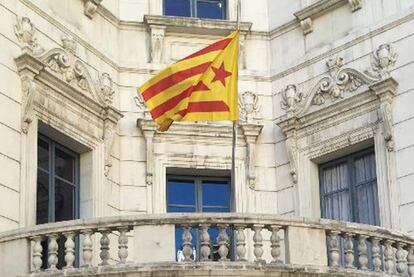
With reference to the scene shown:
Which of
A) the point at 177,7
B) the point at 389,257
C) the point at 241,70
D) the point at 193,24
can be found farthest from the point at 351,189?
the point at 177,7

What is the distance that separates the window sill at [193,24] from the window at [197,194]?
285 cm

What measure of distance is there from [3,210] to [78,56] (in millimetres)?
3909

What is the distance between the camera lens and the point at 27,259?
18406 mm

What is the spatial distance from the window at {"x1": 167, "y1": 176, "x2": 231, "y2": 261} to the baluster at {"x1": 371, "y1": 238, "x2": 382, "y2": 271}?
5371 millimetres

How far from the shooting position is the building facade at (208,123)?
21.6 m

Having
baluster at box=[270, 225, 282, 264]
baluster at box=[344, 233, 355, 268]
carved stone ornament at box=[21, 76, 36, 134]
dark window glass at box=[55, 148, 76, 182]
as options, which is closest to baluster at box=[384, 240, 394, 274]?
baluster at box=[344, 233, 355, 268]

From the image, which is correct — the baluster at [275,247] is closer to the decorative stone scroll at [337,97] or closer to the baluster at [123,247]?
the baluster at [123,247]

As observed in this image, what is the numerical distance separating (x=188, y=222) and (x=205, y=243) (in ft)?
1.38

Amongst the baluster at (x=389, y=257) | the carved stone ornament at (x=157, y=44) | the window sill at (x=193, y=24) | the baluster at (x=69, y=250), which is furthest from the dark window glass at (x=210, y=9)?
the baluster at (x=69, y=250)

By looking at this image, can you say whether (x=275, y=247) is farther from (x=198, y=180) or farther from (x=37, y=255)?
(x=198, y=180)

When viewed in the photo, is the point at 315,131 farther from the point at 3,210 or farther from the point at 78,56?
the point at 3,210

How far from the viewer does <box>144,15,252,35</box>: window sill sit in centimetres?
2431

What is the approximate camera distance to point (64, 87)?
22297 mm

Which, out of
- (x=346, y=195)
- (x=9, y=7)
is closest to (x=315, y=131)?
(x=346, y=195)
